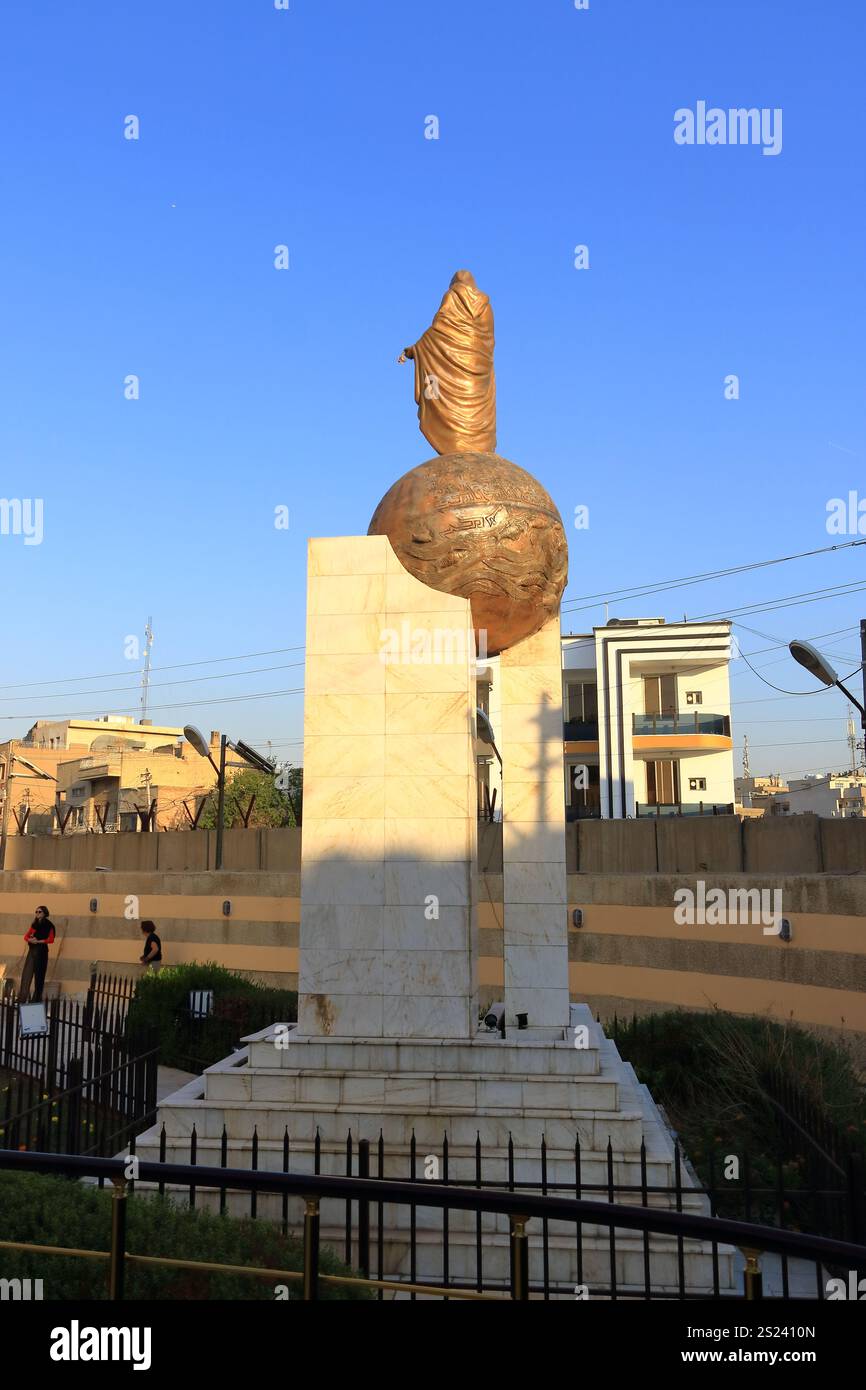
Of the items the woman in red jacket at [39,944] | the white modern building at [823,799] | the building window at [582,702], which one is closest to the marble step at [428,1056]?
the woman in red jacket at [39,944]

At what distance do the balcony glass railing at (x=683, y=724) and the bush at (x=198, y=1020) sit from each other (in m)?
25.7

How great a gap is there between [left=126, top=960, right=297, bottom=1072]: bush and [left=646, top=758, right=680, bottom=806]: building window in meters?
26.2

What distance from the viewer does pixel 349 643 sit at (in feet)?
31.6

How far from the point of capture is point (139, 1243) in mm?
5043

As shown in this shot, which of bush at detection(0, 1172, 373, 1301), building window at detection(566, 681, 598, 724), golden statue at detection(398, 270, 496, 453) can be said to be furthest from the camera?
building window at detection(566, 681, 598, 724)

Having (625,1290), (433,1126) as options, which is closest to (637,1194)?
(625,1290)

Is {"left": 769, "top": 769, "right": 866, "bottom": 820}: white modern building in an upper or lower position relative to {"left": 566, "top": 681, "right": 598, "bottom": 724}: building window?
lower

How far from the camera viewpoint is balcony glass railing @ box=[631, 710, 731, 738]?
3934 cm

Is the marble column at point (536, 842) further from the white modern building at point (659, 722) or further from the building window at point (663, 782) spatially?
the building window at point (663, 782)

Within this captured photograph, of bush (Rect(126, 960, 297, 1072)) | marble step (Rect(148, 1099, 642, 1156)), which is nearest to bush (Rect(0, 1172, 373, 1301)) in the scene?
marble step (Rect(148, 1099, 642, 1156))

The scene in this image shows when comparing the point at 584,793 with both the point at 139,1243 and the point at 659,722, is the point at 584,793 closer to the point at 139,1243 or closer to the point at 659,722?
the point at 659,722

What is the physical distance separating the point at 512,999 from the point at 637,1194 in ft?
12.4

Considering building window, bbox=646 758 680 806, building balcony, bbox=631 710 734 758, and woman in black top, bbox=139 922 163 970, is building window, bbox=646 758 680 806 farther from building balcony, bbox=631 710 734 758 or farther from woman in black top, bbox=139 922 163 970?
woman in black top, bbox=139 922 163 970
